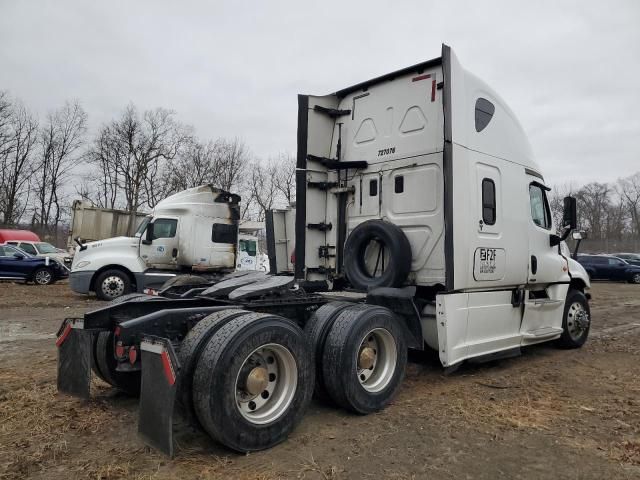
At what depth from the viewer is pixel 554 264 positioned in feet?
21.7

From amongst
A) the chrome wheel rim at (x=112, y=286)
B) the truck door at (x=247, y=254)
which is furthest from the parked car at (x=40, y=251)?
the truck door at (x=247, y=254)

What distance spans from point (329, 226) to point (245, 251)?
9.69 m

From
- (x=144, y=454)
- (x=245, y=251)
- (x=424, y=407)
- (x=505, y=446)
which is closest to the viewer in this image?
(x=144, y=454)

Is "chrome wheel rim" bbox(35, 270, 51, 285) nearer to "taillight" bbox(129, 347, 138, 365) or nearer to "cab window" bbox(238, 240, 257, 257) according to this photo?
"cab window" bbox(238, 240, 257, 257)

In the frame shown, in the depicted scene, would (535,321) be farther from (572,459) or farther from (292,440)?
(292,440)

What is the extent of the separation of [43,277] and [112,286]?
699cm

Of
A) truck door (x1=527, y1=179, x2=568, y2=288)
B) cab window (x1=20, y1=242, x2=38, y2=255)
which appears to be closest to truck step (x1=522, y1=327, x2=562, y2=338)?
truck door (x1=527, y1=179, x2=568, y2=288)

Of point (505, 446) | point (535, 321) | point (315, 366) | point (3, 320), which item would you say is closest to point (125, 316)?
point (315, 366)

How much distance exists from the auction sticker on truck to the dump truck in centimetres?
2

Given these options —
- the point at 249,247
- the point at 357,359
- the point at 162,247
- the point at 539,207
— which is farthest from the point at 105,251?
the point at 539,207

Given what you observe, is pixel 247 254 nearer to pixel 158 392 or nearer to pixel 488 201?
pixel 488 201

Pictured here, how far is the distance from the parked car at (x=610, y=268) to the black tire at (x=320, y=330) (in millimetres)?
24747

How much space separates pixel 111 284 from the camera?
12.3 meters

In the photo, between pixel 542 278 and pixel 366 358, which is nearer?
pixel 366 358
